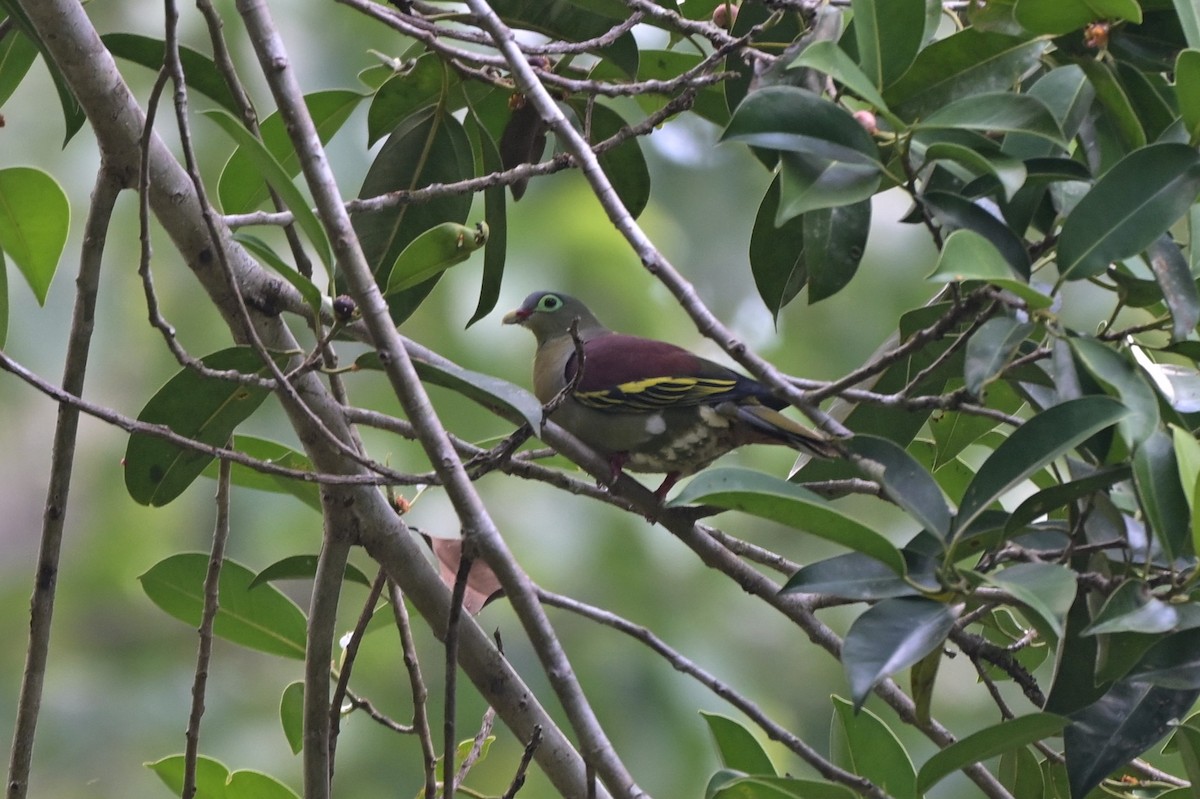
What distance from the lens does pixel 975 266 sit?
1.24 meters

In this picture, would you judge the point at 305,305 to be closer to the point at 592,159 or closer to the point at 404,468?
the point at 592,159

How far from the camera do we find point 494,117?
235 centimetres

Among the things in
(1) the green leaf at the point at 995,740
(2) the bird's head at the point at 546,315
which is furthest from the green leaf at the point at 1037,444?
(2) the bird's head at the point at 546,315

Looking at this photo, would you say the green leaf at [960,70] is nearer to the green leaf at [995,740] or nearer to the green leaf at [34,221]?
the green leaf at [995,740]

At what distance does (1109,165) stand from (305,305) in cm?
124

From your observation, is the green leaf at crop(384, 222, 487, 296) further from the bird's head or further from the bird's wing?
the bird's head

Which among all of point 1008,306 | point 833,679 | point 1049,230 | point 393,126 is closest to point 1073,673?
point 1008,306

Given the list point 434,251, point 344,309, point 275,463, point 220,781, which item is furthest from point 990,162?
point 220,781

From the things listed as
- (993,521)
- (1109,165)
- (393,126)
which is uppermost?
(393,126)

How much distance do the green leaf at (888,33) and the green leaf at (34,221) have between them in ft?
4.48

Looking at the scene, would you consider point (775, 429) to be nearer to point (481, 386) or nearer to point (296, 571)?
point (481, 386)

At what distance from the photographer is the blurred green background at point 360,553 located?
4.96 metres

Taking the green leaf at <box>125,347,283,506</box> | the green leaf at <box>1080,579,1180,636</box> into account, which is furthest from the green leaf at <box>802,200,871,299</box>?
the green leaf at <box>125,347,283,506</box>

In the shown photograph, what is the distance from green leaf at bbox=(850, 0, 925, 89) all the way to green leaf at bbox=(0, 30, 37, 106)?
4.95 feet
